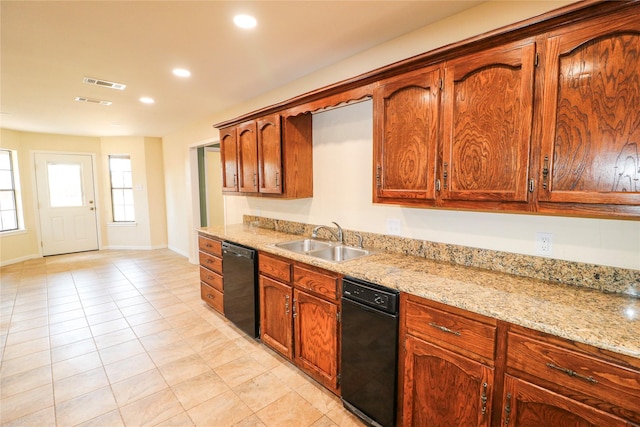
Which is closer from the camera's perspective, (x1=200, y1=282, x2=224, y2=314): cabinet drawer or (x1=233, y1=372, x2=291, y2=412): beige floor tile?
(x1=233, y1=372, x2=291, y2=412): beige floor tile

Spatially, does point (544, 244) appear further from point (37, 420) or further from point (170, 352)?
point (37, 420)

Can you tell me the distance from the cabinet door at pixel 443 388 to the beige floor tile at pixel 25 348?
10.7 feet

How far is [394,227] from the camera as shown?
2.36m

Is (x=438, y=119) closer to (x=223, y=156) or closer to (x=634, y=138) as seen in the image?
(x=634, y=138)

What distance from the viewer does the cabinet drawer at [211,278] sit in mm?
3334

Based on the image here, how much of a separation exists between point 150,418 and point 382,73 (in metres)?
2.68

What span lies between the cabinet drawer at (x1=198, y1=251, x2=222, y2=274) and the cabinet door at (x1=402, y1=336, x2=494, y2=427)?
2.28 metres

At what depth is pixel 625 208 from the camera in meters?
1.23

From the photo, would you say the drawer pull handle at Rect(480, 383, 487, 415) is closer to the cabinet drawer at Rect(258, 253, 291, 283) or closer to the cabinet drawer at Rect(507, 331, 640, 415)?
the cabinet drawer at Rect(507, 331, 640, 415)

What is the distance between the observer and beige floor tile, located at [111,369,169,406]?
2154 mm

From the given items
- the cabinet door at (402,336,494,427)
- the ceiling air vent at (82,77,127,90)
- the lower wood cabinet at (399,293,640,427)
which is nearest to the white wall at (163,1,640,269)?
the lower wood cabinet at (399,293,640,427)

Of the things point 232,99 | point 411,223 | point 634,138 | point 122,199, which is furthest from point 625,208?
point 122,199

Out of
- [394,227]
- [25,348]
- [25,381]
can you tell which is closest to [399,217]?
[394,227]

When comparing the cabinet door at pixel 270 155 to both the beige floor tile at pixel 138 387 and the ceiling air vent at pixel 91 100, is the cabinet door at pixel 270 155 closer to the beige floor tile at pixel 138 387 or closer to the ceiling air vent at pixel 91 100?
the beige floor tile at pixel 138 387
